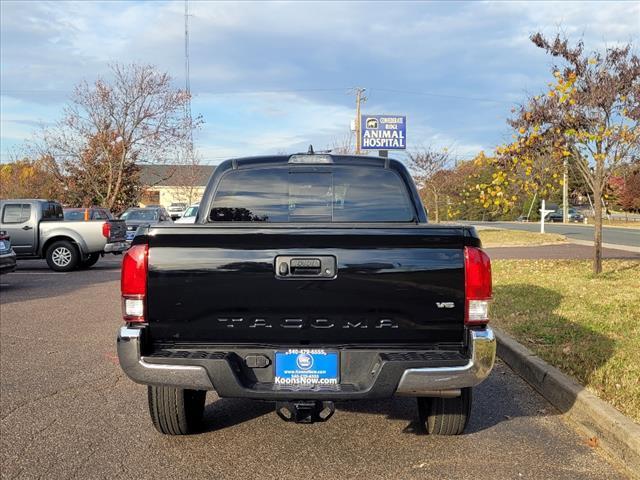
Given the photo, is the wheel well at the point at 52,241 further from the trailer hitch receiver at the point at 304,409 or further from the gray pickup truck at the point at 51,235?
the trailer hitch receiver at the point at 304,409

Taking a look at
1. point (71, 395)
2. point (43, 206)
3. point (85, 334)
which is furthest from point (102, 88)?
point (71, 395)

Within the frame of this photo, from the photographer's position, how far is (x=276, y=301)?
337 centimetres

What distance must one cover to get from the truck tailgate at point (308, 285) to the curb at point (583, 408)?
4.83 ft

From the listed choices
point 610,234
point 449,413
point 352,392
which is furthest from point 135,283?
point 610,234

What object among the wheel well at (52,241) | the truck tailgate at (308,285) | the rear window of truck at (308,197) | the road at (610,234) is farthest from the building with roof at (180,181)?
the truck tailgate at (308,285)

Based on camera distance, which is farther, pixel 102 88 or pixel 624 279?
pixel 102 88

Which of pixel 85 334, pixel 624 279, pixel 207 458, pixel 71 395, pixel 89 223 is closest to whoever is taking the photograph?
pixel 207 458

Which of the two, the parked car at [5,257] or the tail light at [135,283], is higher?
the tail light at [135,283]

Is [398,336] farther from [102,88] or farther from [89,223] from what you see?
[102,88]

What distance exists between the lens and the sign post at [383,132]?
1067 inches

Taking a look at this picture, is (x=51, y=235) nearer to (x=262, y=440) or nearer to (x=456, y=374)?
(x=262, y=440)

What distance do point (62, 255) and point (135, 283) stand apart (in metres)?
13.4

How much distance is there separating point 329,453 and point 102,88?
29146mm

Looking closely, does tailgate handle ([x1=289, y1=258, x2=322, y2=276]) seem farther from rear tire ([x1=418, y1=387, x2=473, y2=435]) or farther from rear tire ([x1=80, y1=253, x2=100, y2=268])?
rear tire ([x1=80, y1=253, x2=100, y2=268])
